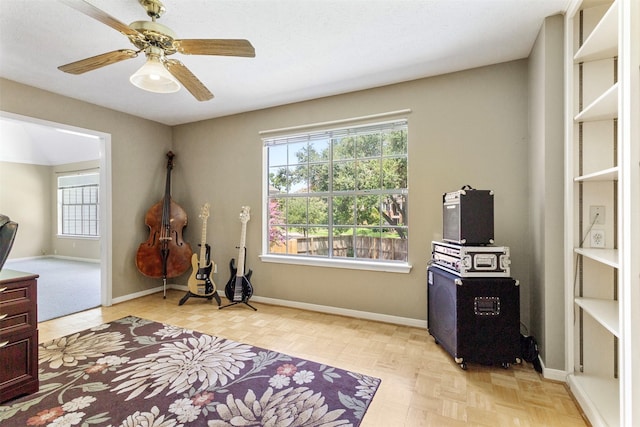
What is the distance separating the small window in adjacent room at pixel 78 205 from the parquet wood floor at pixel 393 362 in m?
4.52

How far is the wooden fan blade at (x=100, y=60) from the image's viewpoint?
64.9 inches

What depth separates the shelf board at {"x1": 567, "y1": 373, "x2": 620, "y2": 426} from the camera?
4.75ft

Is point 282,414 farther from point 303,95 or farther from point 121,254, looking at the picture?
point 121,254

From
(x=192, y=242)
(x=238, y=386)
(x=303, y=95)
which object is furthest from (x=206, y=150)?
(x=238, y=386)

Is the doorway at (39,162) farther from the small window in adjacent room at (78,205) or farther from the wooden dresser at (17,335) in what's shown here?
the wooden dresser at (17,335)

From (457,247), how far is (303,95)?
225 cm

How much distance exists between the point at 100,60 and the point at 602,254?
3135 mm

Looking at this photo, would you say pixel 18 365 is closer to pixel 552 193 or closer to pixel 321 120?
pixel 321 120

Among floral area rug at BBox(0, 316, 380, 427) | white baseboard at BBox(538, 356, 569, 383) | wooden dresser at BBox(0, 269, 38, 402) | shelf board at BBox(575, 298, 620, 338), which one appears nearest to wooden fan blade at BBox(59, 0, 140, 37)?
wooden dresser at BBox(0, 269, 38, 402)

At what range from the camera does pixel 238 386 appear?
1.86 m

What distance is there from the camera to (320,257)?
336 centimetres

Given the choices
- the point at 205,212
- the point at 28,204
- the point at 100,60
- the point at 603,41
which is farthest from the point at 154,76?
the point at 28,204

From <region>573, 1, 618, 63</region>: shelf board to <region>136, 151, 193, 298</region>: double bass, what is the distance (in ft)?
13.9

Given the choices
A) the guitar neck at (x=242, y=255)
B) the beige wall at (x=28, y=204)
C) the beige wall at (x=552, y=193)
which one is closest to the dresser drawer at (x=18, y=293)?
the guitar neck at (x=242, y=255)
